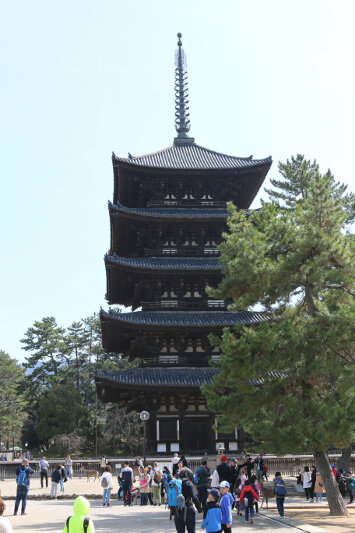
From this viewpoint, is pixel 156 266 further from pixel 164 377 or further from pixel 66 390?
pixel 66 390

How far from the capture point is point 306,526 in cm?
1489

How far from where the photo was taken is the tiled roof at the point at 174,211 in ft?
110

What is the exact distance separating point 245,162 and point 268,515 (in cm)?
2417

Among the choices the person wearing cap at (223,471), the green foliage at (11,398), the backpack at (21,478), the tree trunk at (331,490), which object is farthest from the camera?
the green foliage at (11,398)

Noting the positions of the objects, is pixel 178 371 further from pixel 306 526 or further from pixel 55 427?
pixel 55 427

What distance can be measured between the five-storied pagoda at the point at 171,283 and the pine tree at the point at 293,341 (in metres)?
10.8

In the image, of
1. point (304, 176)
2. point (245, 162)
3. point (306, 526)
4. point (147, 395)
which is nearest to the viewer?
point (306, 526)

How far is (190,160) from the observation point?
1500 inches

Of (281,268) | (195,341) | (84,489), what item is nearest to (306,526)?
(281,268)

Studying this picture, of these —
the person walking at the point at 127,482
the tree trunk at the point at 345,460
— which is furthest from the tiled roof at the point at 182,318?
the person walking at the point at 127,482

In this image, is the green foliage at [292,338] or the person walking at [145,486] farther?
the person walking at [145,486]

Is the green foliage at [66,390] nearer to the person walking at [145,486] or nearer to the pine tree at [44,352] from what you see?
the pine tree at [44,352]

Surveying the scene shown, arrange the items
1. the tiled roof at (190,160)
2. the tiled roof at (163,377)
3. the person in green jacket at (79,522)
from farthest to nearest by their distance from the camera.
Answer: the tiled roof at (190,160) → the tiled roof at (163,377) → the person in green jacket at (79,522)

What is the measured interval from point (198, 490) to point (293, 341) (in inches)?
219
